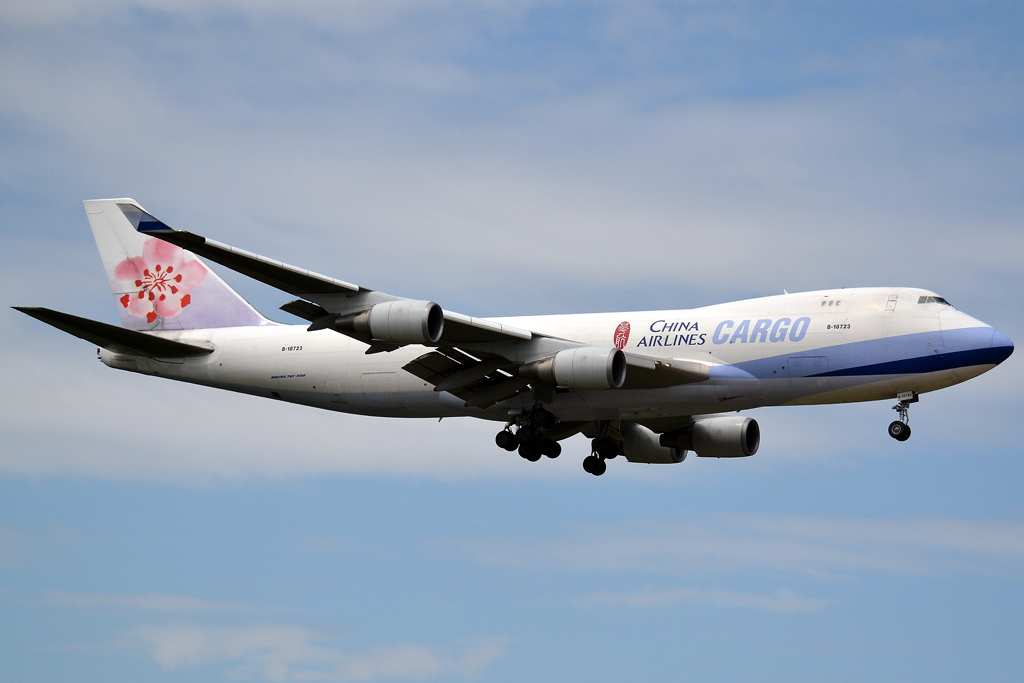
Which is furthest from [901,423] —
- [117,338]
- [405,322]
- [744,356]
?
[117,338]

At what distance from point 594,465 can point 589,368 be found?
8880 millimetres

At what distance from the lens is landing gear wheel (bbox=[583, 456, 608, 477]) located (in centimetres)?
3912

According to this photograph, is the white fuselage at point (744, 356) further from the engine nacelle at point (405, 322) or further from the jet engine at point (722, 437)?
the engine nacelle at point (405, 322)

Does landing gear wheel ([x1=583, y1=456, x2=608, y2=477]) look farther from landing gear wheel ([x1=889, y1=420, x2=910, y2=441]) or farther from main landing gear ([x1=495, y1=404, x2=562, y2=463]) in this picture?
landing gear wheel ([x1=889, y1=420, x2=910, y2=441])

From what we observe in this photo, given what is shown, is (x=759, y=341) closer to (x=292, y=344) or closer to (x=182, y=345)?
(x=292, y=344)

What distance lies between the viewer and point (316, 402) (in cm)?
3794

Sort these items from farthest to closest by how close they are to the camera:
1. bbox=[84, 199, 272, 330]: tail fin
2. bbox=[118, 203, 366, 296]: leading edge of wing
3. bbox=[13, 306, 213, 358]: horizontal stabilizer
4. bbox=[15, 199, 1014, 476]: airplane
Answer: bbox=[84, 199, 272, 330]: tail fin, bbox=[13, 306, 213, 358]: horizontal stabilizer, bbox=[15, 199, 1014, 476]: airplane, bbox=[118, 203, 366, 296]: leading edge of wing

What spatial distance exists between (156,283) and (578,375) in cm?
1855

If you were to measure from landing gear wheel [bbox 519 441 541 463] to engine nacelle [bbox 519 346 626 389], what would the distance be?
389cm

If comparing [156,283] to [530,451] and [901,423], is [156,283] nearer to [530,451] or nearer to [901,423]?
[530,451]

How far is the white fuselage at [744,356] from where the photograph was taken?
31.3m

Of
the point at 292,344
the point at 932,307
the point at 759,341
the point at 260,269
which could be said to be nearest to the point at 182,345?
the point at 292,344

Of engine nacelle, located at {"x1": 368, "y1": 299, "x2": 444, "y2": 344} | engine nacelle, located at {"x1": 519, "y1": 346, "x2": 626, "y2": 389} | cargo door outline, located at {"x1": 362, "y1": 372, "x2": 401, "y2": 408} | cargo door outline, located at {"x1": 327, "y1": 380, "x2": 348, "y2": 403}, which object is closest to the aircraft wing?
engine nacelle, located at {"x1": 368, "y1": 299, "x2": 444, "y2": 344}

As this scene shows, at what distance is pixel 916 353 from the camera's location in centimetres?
3123
